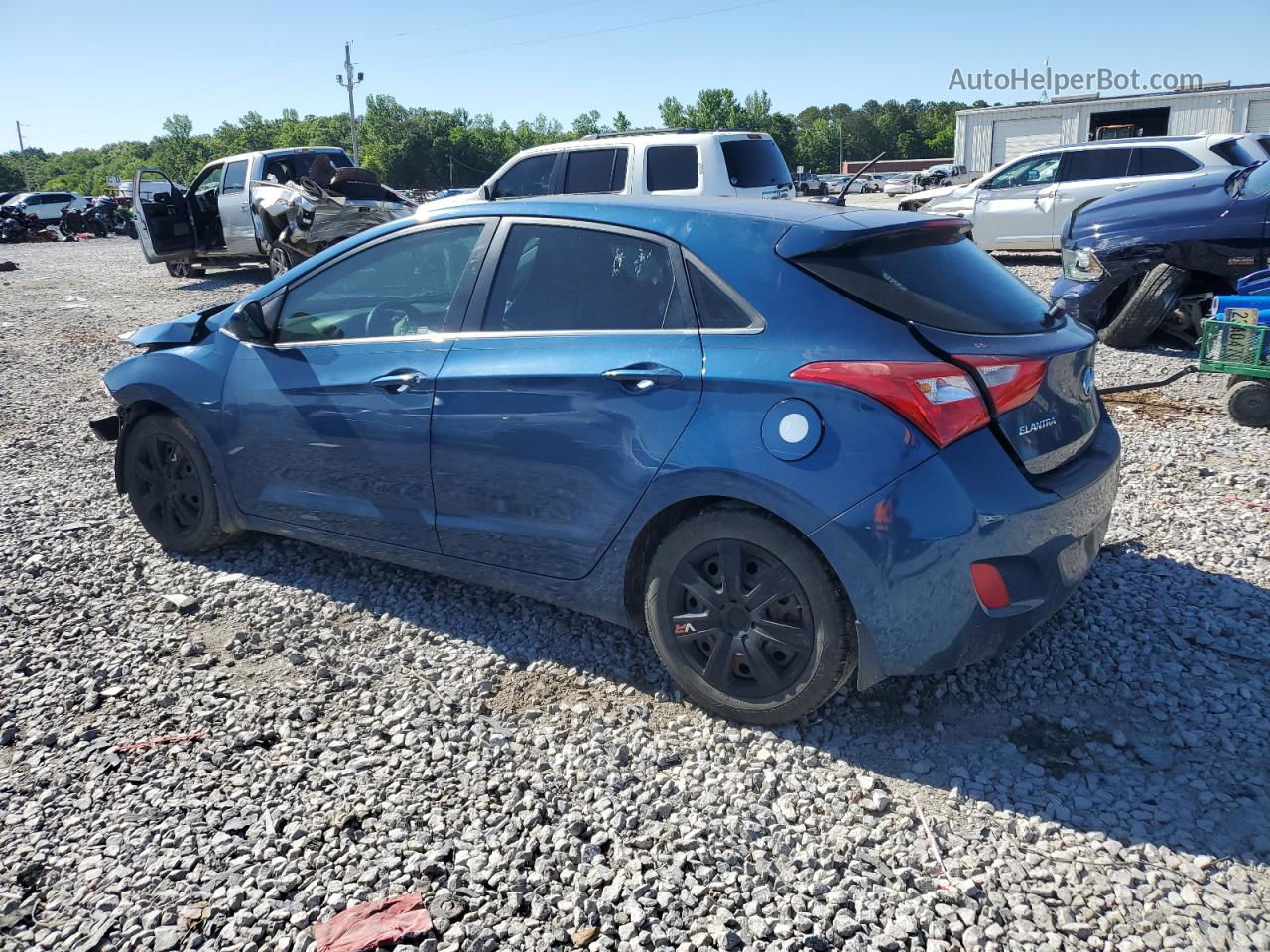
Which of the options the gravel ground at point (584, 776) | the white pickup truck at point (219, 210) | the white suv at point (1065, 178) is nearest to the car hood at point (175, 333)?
the gravel ground at point (584, 776)

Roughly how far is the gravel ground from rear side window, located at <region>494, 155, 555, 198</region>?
307 inches

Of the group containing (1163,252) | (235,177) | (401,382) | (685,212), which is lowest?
(401,382)

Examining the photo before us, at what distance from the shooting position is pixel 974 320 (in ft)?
9.80

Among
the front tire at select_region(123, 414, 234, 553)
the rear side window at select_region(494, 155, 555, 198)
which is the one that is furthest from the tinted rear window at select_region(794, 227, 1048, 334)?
the rear side window at select_region(494, 155, 555, 198)

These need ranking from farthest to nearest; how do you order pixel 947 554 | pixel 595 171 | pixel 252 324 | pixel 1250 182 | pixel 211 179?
pixel 211 179 → pixel 595 171 → pixel 1250 182 → pixel 252 324 → pixel 947 554

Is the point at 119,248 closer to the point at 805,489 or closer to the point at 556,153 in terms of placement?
the point at 556,153

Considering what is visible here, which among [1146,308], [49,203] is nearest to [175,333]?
[1146,308]

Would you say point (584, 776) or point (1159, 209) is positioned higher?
point (1159, 209)

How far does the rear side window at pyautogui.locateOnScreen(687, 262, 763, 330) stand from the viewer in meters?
3.02

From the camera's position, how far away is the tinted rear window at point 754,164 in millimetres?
10789

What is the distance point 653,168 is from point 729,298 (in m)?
8.27

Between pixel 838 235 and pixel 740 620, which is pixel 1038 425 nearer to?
pixel 838 235

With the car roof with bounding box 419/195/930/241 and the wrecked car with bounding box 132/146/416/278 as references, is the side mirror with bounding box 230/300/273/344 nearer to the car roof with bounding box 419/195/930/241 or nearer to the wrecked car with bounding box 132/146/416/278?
the car roof with bounding box 419/195/930/241

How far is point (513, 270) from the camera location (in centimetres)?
357
